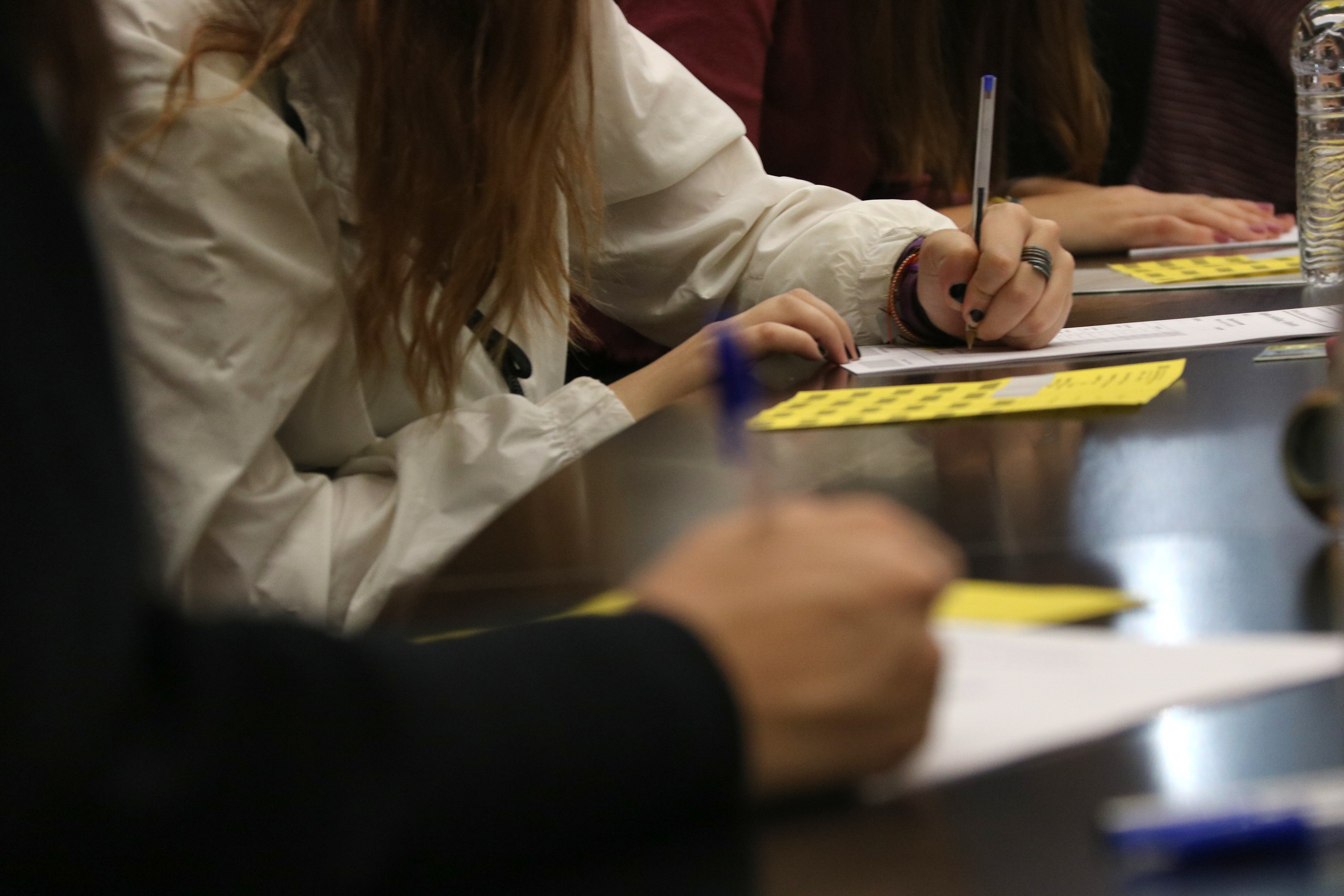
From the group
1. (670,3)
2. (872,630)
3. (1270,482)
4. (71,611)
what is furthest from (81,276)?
(670,3)

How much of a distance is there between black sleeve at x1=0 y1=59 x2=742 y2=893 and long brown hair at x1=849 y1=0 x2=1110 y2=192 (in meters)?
1.83

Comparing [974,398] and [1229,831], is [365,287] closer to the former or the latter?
[974,398]

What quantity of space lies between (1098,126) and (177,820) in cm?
211

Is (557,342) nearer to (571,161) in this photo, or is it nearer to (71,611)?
(571,161)

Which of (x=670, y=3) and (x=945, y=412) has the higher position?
(x=670, y=3)

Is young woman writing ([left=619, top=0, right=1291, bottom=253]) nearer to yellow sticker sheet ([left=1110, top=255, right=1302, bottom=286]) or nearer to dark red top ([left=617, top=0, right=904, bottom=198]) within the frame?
dark red top ([left=617, top=0, right=904, bottom=198])

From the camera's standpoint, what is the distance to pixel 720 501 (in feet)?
2.60

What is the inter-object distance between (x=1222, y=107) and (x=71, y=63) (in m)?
2.43

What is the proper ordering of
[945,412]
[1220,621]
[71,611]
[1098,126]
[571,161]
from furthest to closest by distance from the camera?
[1098,126]
[571,161]
[945,412]
[1220,621]
[71,611]

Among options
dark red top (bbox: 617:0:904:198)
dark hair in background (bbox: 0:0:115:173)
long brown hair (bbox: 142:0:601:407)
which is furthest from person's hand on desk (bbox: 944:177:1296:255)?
dark hair in background (bbox: 0:0:115:173)

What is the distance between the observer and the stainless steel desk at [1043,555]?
0.39 meters

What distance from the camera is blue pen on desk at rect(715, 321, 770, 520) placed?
1.35 ft

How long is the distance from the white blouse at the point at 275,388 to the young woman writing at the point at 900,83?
3.27 feet

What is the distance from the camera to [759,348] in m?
1.26
